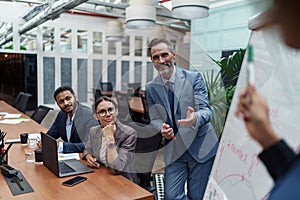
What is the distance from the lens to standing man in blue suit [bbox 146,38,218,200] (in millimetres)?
1999

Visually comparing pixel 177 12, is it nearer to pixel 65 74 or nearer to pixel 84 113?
pixel 84 113

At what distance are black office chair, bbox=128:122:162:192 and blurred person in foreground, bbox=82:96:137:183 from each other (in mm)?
73

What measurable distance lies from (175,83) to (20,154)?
1281 millimetres

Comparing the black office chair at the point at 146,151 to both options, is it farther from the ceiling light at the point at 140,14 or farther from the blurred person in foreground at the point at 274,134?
the ceiling light at the point at 140,14

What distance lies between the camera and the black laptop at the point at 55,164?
167 centimetres

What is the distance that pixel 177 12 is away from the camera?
117 inches

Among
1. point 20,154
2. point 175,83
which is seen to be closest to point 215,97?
point 175,83

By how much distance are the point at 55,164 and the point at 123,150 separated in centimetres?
42

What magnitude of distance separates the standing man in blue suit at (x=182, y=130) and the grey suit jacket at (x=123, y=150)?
25 centimetres

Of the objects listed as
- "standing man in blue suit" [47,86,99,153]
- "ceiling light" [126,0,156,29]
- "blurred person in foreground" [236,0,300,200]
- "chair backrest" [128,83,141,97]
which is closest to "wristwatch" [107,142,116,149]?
"standing man in blue suit" [47,86,99,153]

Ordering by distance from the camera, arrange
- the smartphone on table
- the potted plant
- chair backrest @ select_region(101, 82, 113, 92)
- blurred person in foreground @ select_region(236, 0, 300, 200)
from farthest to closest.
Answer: chair backrest @ select_region(101, 82, 113, 92)
the potted plant
the smartphone on table
blurred person in foreground @ select_region(236, 0, 300, 200)

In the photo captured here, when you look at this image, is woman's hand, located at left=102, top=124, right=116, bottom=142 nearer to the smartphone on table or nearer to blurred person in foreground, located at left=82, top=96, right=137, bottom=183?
blurred person in foreground, located at left=82, top=96, right=137, bottom=183

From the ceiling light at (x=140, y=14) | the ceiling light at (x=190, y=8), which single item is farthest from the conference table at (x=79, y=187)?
the ceiling light at (x=140, y=14)

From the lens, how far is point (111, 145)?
1806 millimetres
